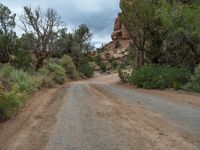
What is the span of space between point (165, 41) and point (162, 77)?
7.02m

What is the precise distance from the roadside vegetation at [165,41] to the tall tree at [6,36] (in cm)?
1266

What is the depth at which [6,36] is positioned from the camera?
1727 inches

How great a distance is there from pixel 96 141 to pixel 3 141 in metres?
2.59

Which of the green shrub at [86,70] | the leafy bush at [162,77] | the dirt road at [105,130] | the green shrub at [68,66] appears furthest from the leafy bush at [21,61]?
the green shrub at [86,70]

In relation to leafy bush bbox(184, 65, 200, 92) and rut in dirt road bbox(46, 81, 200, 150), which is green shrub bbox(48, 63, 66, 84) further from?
rut in dirt road bbox(46, 81, 200, 150)

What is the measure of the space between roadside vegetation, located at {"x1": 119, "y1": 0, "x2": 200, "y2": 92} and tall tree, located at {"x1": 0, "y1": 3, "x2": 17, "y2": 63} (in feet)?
41.5

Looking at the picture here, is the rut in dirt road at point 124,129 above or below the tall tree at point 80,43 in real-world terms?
below

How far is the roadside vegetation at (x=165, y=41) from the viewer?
27.8 m

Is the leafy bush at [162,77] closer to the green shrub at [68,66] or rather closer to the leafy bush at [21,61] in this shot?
the leafy bush at [21,61]

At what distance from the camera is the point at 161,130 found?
10.3 metres

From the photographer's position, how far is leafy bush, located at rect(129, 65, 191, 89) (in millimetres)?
28562

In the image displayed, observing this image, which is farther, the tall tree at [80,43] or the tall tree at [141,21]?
the tall tree at [80,43]

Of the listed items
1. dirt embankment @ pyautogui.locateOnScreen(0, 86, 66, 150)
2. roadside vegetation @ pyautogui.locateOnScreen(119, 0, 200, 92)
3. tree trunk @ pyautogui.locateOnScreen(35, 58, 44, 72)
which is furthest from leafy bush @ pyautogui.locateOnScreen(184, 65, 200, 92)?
tree trunk @ pyautogui.locateOnScreen(35, 58, 44, 72)

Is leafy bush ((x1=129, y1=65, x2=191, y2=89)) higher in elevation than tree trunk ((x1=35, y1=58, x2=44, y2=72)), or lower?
lower
